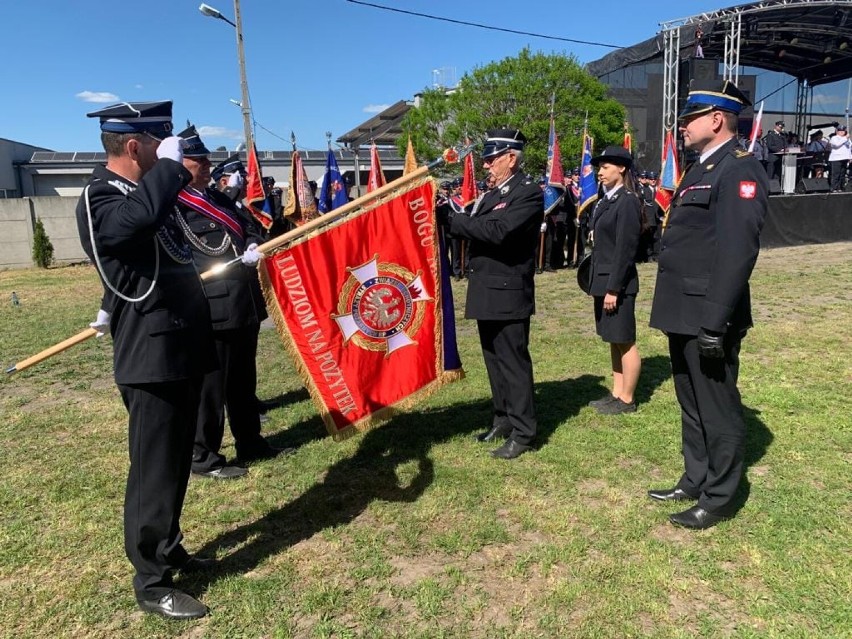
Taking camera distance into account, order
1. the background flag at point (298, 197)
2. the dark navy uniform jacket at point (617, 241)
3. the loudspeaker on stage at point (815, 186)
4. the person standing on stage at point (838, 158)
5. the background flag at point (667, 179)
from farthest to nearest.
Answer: the person standing on stage at point (838, 158) < the loudspeaker on stage at point (815, 186) < the background flag at point (667, 179) < the background flag at point (298, 197) < the dark navy uniform jacket at point (617, 241)

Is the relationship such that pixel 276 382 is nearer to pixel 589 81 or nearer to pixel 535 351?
pixel 535 351

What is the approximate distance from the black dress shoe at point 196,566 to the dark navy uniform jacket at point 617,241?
333cm

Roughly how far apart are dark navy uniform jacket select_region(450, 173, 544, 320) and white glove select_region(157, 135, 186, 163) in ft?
6.49

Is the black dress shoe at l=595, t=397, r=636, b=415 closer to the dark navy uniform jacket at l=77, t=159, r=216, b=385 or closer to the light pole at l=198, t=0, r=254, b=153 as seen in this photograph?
the dark navy uniform jacket at l=77, t=159, r=216, b=385

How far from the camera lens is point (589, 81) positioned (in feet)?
80.3

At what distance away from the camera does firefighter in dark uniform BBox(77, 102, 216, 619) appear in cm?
236

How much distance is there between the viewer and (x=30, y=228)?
739 inches

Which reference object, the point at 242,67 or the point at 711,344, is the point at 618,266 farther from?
the point at 242,67

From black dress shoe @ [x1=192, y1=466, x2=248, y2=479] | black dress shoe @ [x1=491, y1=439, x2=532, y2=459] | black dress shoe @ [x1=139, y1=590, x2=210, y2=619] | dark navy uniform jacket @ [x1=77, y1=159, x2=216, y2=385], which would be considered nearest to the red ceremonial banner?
black dress shoe @ [x1=491, y1=439, x2=532, y2=459]

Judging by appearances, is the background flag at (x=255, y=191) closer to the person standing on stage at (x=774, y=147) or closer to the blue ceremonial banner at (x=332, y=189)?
the blue ceremonial banner at (x=332, y=189)

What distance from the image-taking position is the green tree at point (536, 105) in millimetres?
24062

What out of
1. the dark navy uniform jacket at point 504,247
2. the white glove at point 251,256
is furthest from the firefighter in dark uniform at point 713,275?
the white glove at point 251,256

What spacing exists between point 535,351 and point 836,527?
12.8 ft

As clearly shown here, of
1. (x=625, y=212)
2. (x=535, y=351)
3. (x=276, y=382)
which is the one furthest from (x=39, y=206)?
(x=625, y=212)
